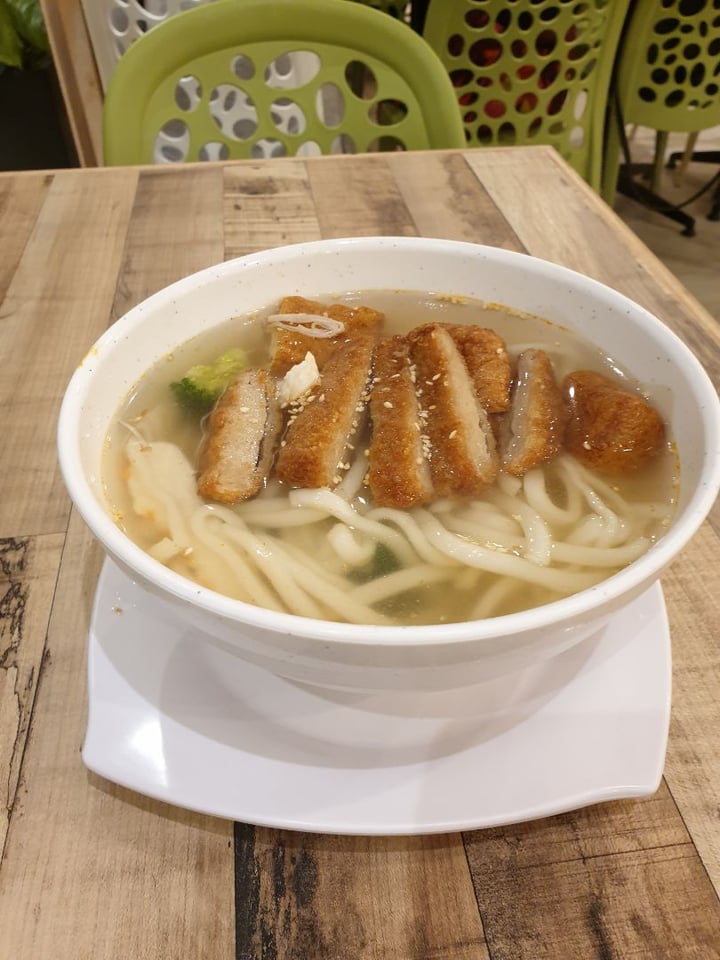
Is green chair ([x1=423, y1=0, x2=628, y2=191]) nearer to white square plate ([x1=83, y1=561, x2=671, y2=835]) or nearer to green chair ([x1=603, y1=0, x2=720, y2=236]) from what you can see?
green chair ([x1=603, y1=0, x2=720, y2=236])

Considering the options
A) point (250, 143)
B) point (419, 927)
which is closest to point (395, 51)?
point (250, 143)

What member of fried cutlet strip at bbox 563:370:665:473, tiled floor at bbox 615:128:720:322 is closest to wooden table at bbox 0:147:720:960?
fried cutlet strip at bbox 563:370:665:473

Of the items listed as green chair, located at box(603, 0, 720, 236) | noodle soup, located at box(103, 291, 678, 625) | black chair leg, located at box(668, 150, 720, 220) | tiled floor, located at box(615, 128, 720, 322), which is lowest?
tiled floor, located at box(615, 128, 720, 322)

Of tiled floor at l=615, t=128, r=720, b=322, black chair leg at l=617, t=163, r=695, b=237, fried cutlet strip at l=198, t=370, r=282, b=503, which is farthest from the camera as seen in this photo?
black chair leg at l=617, t=163, r=695, b=237

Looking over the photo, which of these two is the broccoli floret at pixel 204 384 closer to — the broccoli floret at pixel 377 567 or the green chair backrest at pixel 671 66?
the broccoli floret at pixel 377 567

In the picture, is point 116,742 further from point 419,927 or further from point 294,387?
point 294,387

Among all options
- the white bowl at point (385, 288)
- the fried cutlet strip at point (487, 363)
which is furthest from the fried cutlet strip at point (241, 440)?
the fried cutlet strip at point (487, 363)
